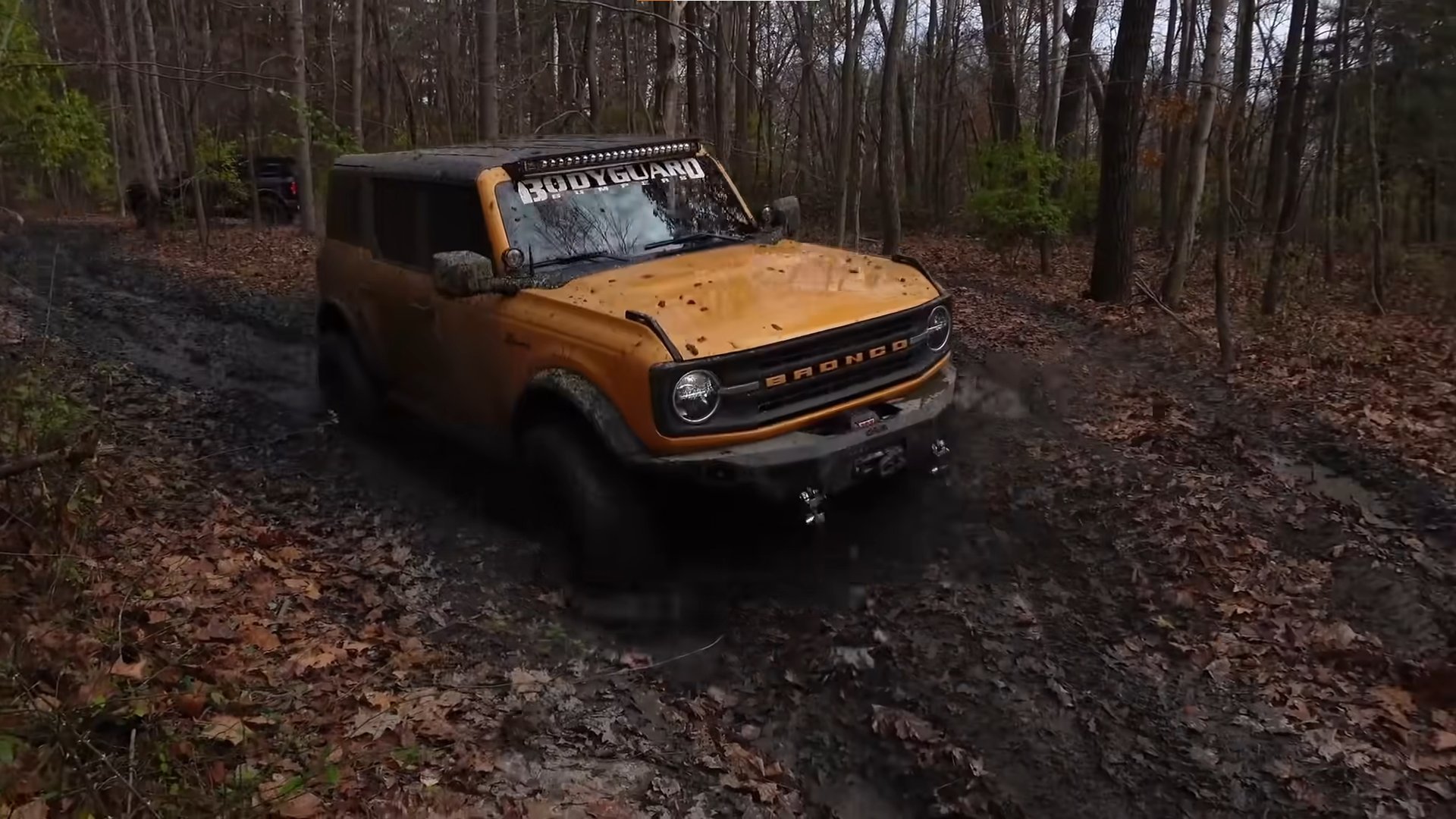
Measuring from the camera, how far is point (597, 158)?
562 cm

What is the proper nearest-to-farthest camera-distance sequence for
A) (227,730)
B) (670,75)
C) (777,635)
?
(227,730) → (777,635) → (670,75)

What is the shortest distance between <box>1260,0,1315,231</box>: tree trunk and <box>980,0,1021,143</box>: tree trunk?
5.97 m

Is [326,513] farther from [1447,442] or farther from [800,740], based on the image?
[1447,442]

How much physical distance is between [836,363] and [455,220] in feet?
7.51

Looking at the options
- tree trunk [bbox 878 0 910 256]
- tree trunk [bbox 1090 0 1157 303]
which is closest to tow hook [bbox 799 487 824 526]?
tree trunk [bbox 1090 0 1157 303]

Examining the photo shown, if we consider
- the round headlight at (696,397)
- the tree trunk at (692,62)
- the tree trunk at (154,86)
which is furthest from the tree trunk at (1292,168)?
the tree trunk at (154,86)

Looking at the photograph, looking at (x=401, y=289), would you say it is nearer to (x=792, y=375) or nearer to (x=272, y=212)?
(x=792, y=375)

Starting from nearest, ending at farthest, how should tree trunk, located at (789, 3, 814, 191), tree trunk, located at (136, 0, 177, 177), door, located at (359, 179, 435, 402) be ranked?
1. door, located at (359, 179, 435, 402)
2. tree trunk, located at (136, 0, 177, 177)
3. tree trunk, located at (789, 3, 814, 191)

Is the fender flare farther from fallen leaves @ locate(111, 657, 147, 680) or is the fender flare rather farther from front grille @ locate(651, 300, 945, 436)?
fallen leaves @ locate(111, 657, 147, 680)

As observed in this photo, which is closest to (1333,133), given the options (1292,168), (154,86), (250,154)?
(1292,168)

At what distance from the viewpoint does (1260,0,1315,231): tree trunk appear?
12.5m

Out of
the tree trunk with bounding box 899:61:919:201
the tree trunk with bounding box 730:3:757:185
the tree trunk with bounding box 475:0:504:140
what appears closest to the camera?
the tree trunk with bounding box 475:0:504:140

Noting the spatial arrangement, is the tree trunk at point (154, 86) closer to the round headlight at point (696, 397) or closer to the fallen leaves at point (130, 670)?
the fallen leaves at point (130, 670)

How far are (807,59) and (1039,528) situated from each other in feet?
51.4
